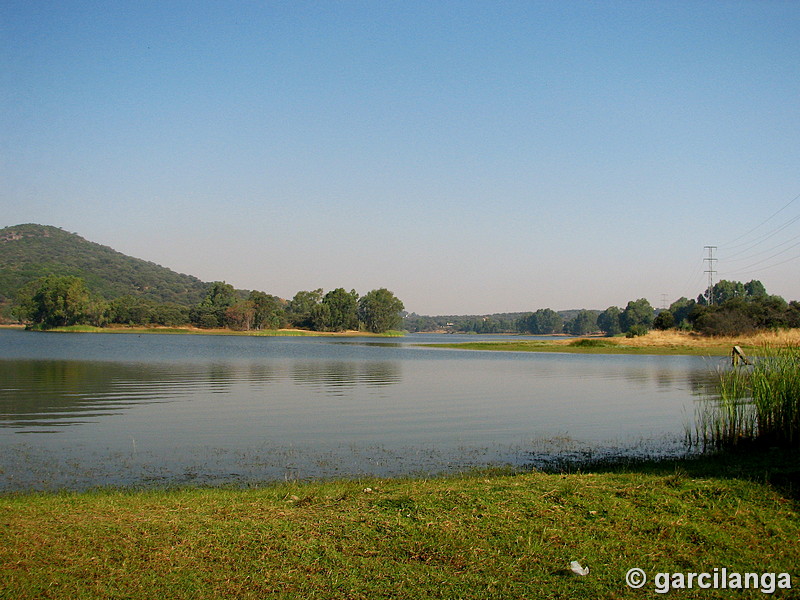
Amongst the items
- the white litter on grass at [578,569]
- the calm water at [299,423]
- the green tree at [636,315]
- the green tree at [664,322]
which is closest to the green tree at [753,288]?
the green tree at [636,315]

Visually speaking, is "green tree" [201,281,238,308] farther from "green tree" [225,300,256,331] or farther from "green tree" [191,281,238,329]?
"green tree" [225,300,256,331]

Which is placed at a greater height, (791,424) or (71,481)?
(791,424)

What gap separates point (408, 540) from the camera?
6.94 meters

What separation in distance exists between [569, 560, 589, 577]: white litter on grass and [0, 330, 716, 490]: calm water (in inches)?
272

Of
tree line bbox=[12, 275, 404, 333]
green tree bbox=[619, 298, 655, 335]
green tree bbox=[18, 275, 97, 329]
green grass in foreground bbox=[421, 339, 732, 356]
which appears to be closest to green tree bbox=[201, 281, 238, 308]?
tree line bbox=[12, 275, 404, 333]

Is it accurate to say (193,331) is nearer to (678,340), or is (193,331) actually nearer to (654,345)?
(654,345)

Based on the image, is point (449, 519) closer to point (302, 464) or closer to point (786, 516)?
point (786, 516)

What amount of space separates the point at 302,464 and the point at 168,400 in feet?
43.0

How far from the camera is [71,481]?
11.8 metres

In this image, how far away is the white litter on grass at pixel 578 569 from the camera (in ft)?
20.0

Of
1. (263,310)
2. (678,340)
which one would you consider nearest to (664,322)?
(678,340)

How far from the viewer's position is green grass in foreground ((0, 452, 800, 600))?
587cm

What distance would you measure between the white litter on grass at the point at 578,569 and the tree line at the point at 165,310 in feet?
484

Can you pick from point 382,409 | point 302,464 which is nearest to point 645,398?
point 382,409
